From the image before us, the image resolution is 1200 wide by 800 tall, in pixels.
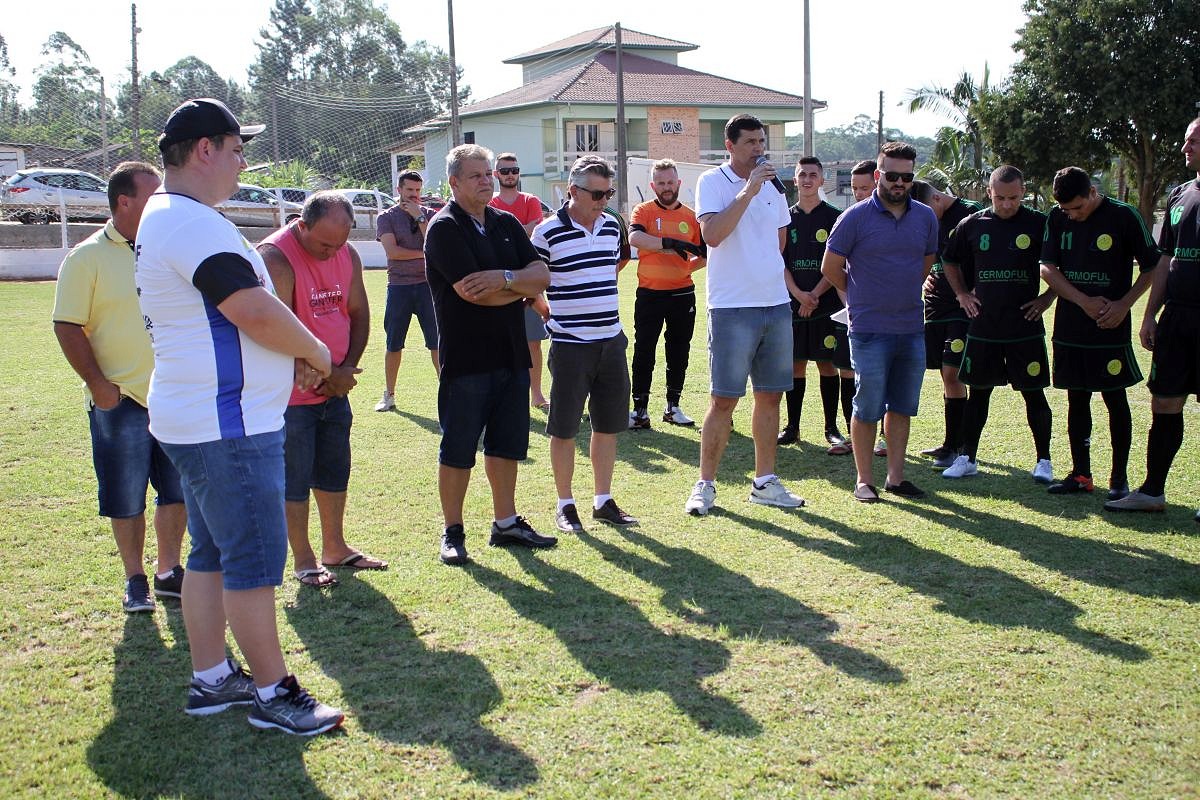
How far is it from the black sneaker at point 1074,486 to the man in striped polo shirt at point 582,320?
2737 mm

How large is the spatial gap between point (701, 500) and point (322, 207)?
9.20 feet

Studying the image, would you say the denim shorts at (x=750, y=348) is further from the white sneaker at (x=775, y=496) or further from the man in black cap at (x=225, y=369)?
the man in black cap at (x=225, y=369)

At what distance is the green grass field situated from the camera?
10.8ft

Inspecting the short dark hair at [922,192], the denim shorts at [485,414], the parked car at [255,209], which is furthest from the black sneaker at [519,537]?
the parked car at [255,209]

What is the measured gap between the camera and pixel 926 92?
120 ft

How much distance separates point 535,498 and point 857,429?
2064 millimetres

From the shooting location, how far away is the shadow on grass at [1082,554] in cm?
487

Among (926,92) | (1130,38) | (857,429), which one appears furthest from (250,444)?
(926,92)

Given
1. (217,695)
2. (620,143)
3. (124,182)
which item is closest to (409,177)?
(124,182)

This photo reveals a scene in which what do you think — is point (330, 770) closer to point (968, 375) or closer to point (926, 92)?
point (968, 375)

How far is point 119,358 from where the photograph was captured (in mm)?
4555

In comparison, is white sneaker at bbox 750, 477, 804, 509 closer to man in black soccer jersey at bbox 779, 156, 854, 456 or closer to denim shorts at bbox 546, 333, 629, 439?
denim shorts at bbox 546, 333, 629, 439

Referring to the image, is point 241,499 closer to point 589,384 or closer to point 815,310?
point 589,384

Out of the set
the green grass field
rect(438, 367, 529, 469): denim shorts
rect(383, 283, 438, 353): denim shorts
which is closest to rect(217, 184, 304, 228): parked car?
rect(383, 283, 438, 353): denim shorts
